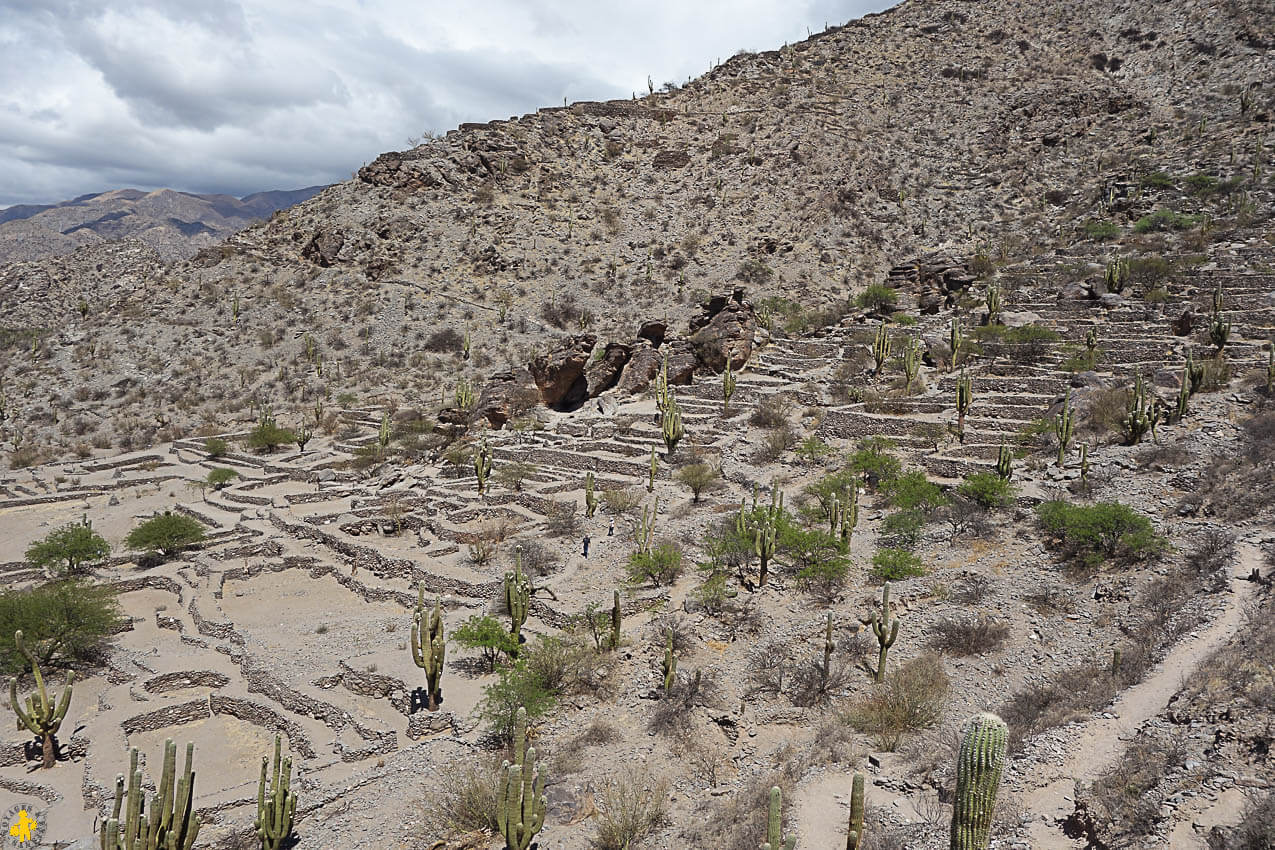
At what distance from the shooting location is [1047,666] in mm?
10844

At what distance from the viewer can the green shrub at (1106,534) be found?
41.8 feet

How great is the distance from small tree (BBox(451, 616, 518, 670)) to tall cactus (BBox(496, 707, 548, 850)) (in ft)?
15.4

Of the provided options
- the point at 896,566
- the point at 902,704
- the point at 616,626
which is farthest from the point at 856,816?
the point at 896,566

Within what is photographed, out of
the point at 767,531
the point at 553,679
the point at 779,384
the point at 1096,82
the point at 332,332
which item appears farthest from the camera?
the point at 1096,82

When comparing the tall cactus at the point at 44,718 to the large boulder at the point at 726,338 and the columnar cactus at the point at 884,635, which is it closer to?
the columnar cactus at the point at 884,635

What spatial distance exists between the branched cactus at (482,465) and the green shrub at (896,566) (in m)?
12.9

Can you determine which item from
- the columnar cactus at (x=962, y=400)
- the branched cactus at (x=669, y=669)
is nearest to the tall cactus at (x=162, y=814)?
the branched cactus at (x=669, y=669)

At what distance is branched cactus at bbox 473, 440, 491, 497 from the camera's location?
2222 cm

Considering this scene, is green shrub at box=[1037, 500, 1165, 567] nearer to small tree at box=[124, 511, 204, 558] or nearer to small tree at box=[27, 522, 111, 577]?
small tree at box=[124, 511, 204, 558]

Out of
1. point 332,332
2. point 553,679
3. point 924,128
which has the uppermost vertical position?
point 924,128

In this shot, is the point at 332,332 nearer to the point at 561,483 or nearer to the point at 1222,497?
the point at 561,483

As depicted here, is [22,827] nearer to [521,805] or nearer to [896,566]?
[521,805]

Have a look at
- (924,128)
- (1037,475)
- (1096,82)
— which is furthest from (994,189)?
(1037,475)

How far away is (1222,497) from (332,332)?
4424 centimetres
